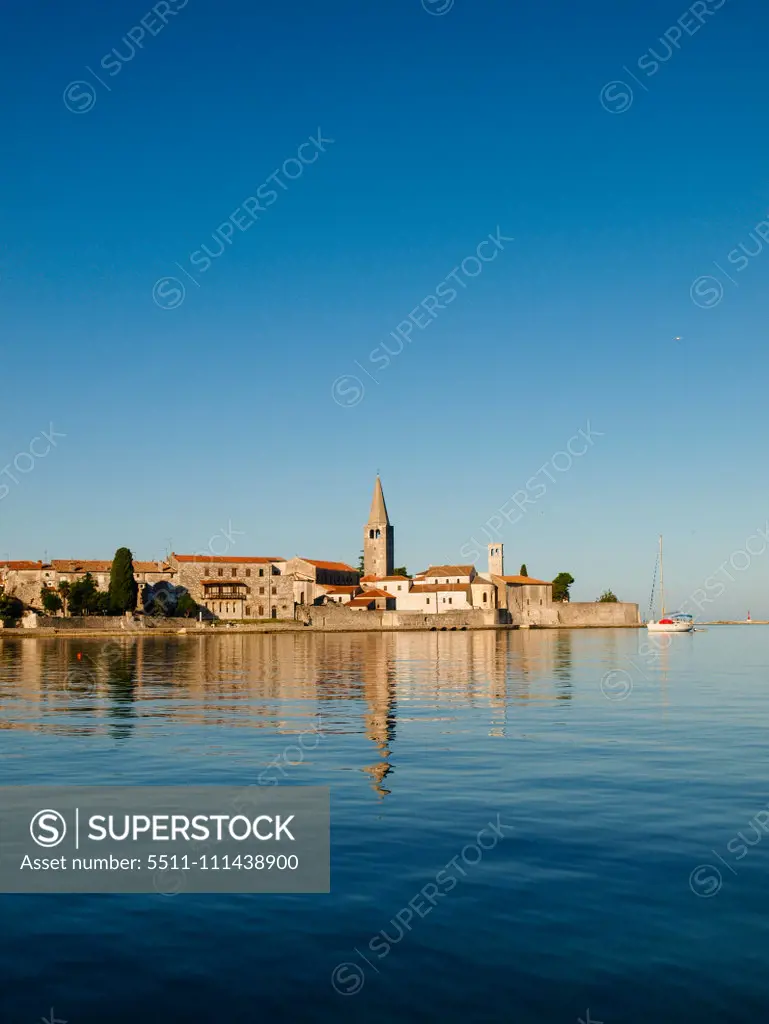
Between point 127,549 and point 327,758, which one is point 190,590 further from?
A: point 327,758

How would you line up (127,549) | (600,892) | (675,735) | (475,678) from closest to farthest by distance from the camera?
(600,892)
(675,735)
(475,678)
(127,549)

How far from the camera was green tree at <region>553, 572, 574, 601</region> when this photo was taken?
149m

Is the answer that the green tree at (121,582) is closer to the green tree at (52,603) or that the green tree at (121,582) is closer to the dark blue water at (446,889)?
the green tree at (52,603)

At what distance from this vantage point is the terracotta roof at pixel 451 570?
424 feet

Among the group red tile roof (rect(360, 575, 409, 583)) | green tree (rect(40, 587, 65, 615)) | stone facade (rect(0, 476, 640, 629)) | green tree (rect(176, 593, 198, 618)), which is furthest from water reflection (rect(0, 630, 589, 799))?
red tile roof (rect(360, 575, 409, 583))

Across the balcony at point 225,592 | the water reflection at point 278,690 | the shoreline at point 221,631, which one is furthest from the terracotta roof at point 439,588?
the water reflection at point 278,690

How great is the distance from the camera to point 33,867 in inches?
415

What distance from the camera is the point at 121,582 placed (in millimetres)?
108375

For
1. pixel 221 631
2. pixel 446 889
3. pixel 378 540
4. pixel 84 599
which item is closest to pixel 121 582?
pixel 84 599

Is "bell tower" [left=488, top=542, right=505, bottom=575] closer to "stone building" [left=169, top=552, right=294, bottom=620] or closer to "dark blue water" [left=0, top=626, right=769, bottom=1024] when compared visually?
"stone building" [left=169, top=552, right=294, bottom=620]

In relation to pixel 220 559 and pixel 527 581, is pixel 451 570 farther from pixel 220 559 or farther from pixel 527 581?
pixel 220 559

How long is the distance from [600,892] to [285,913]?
329 cm

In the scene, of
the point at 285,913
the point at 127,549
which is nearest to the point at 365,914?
the point at 285,913

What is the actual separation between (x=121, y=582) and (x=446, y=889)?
103721 mm
